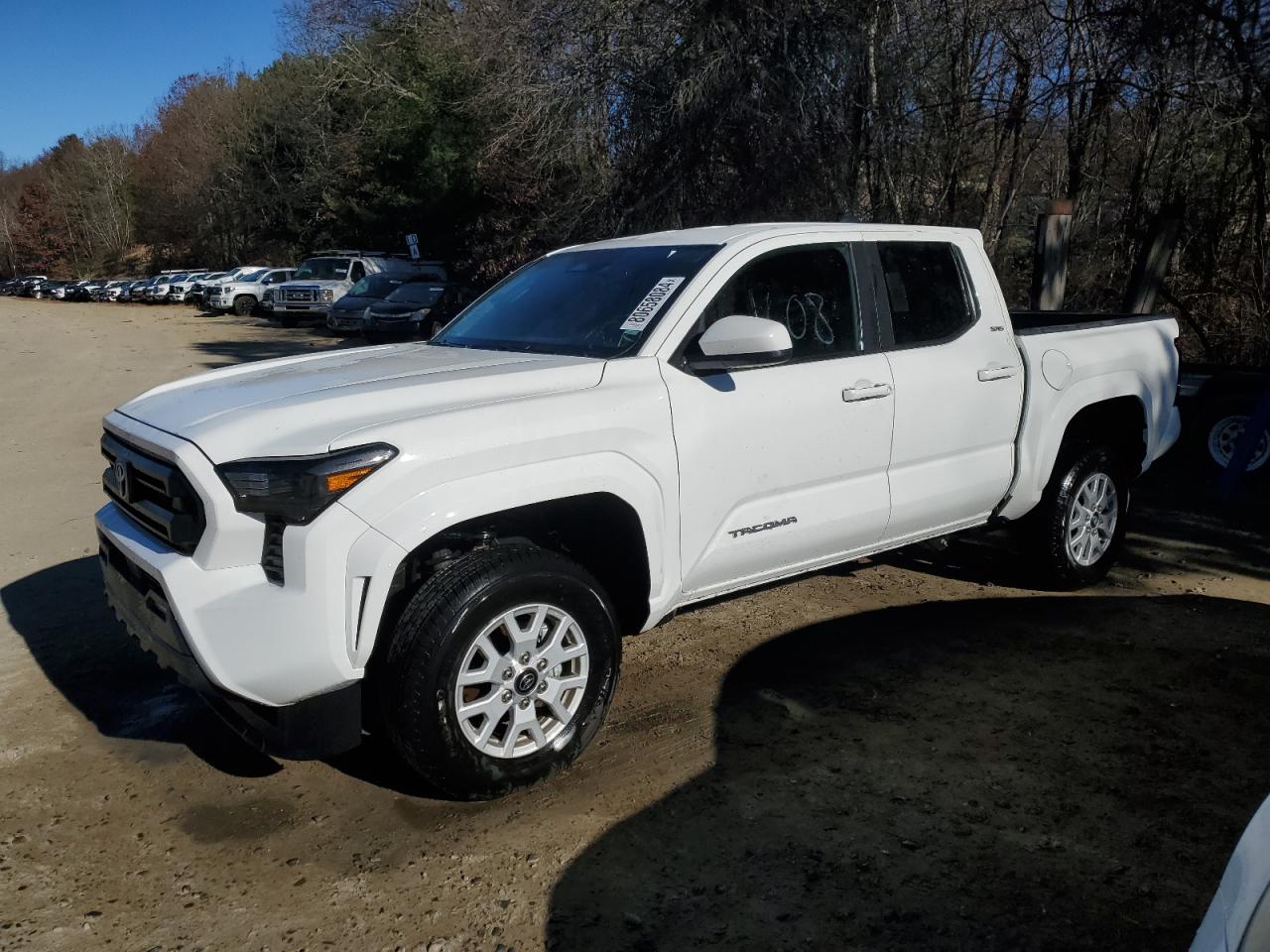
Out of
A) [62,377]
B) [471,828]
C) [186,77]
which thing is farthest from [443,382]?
[186,77]

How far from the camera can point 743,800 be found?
3568 mm

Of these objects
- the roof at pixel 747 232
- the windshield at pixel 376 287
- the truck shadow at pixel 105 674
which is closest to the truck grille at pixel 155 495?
the truck shadow at pixel 105 674

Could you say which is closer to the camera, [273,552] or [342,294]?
[273,552]

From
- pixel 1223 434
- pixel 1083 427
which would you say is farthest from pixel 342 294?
pixel 1083 427

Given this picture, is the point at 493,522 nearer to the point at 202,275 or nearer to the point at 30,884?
the point at 30,884

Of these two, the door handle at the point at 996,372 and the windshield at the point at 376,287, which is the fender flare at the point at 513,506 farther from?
the windshield at the point at 376,287

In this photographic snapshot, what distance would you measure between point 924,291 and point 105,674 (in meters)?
4.13

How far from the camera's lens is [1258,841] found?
1808mm

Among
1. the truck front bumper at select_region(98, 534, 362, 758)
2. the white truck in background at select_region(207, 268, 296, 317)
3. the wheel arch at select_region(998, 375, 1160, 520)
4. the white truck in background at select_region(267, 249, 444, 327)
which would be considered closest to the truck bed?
the wheel arch at select_region(998, 375, 1160, 520)

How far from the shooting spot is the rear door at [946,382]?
4574 mm

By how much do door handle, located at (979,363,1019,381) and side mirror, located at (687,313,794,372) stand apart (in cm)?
140

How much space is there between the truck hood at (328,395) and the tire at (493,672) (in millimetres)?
542

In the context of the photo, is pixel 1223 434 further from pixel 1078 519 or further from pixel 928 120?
pixel 928 120

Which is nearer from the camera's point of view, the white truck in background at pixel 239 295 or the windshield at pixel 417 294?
the windshield at pixel 417 294
